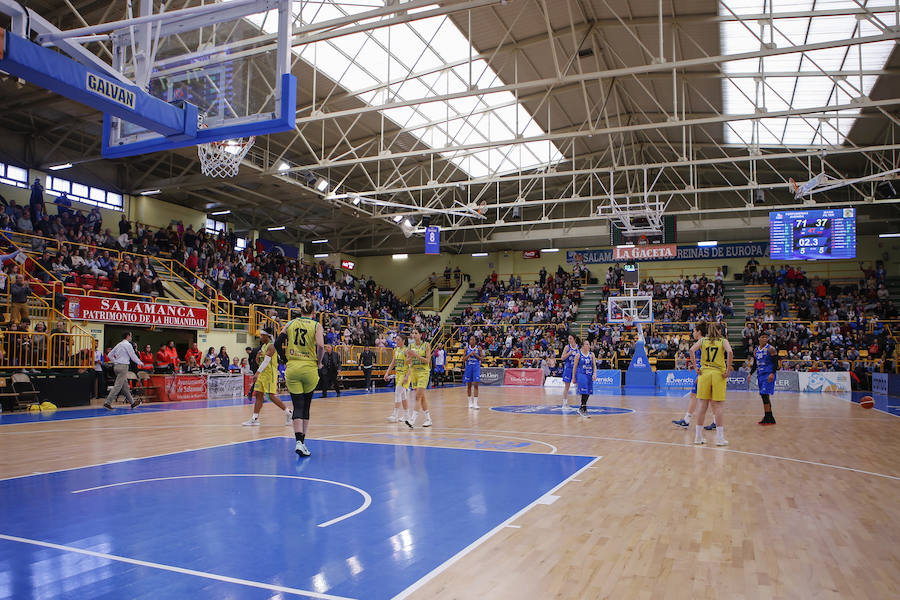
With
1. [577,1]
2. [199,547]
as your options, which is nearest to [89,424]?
[199,547]

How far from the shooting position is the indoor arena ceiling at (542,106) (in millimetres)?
17281

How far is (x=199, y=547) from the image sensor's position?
4.32 meters

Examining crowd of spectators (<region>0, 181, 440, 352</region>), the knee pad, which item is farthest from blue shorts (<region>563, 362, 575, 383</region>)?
crowd of spectators (<region>0, 181, 440, 352</region>)

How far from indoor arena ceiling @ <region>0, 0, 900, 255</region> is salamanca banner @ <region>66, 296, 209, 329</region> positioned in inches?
233

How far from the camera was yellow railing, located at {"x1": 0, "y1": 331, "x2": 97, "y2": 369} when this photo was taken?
49.1 feet

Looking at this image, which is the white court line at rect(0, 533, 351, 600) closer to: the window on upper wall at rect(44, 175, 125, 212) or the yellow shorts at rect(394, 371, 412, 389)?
the yellow shorts at rect(394, 371, 412, 389)

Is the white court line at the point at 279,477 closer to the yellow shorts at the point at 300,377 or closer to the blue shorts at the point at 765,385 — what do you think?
the yellow shorts at the point at 300,377

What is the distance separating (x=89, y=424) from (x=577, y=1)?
1609 centimetres

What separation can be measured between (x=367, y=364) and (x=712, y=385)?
58.4ft

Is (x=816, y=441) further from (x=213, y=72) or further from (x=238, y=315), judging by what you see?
(x=238, y=315)

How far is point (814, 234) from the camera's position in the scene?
2442 centimetres

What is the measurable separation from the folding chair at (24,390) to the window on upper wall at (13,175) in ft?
39.0

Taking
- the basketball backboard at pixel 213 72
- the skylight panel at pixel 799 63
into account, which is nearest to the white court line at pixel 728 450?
the basketball backboard at pixel 213 72

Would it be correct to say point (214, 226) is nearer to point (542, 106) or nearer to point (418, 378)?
point (542, 106)
